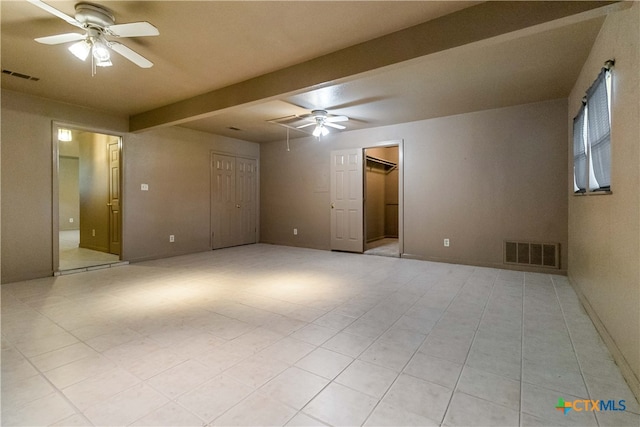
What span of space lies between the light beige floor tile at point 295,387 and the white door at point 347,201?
4266mm

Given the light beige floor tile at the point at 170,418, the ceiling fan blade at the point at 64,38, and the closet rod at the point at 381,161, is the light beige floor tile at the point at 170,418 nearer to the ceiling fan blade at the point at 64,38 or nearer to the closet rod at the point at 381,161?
the ceiling fan blade at the point at 64,38

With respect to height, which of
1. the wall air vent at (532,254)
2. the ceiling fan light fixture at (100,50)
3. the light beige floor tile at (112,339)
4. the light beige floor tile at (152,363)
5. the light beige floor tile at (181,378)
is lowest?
the light beige floor tile at (181,378)

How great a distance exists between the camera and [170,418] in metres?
1.42

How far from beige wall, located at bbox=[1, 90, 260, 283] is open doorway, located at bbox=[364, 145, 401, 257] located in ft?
10.0

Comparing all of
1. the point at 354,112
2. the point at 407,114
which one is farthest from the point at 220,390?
the point at 407,114

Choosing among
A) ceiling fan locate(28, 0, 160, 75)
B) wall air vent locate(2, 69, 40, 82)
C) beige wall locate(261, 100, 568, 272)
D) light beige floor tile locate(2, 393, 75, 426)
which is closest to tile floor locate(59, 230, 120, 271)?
wall air vent locate(2, 69, 40, 82)

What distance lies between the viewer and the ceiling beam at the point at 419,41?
189 centimetres

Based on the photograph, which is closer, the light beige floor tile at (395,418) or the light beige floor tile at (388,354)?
the light beige floor tile at (395,418)

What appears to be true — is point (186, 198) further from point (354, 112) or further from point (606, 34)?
point (606, 34)

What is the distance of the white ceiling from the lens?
85.8 inches

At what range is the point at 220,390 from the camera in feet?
5.38

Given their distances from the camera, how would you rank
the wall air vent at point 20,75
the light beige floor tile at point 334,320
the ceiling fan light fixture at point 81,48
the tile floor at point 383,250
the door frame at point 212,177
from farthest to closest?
the door frame at point 212,177, the tile floor at point 383,250, the wall air vent at point 20,75, the light beige floor tile at point 334,320, the ceiling fan light fixture at point 81,48

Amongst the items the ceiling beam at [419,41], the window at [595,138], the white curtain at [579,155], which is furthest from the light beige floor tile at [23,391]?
the white curtain at [579,155]

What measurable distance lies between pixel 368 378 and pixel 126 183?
5075 millimetres
